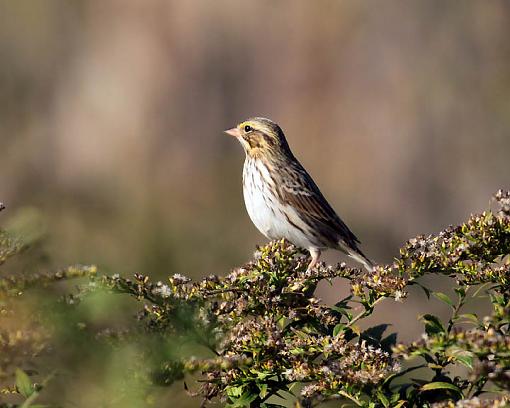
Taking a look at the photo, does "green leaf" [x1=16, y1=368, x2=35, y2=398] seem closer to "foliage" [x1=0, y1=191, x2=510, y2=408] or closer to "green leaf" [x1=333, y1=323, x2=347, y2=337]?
"foliage" [x1=0, y1=191, x2=510, y2=408]

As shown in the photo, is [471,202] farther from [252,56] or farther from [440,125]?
[252,56]

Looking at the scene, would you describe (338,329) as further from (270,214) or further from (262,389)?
(270,214)

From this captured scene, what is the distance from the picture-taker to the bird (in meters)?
6.92

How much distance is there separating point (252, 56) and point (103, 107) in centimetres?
286

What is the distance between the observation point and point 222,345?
2.41 m

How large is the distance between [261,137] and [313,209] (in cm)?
82

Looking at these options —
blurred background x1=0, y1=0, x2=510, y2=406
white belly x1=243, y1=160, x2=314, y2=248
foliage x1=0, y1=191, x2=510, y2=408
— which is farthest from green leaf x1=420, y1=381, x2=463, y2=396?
blurred background x1=0, y1=0, x2=510, y2=406

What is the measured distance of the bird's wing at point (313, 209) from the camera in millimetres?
7074

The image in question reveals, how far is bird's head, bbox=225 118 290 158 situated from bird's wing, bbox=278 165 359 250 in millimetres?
343

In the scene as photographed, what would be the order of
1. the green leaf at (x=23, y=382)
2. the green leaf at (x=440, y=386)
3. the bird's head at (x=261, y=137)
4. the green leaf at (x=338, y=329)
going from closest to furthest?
the green leaf at (x=23, y=382) → the green leaf at (x=440, y=386) → the green leaf at (x=338, y=329) → the bird's head at (x=261, y=137)

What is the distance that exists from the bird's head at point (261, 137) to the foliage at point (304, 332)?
4169 mm

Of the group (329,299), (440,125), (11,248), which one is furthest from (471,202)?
(11,248)

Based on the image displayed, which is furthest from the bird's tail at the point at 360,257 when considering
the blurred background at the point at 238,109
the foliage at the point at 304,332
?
the blurred background at the point at 238,109

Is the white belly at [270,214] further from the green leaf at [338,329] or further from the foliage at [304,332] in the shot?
the green leaf at [338,329]
